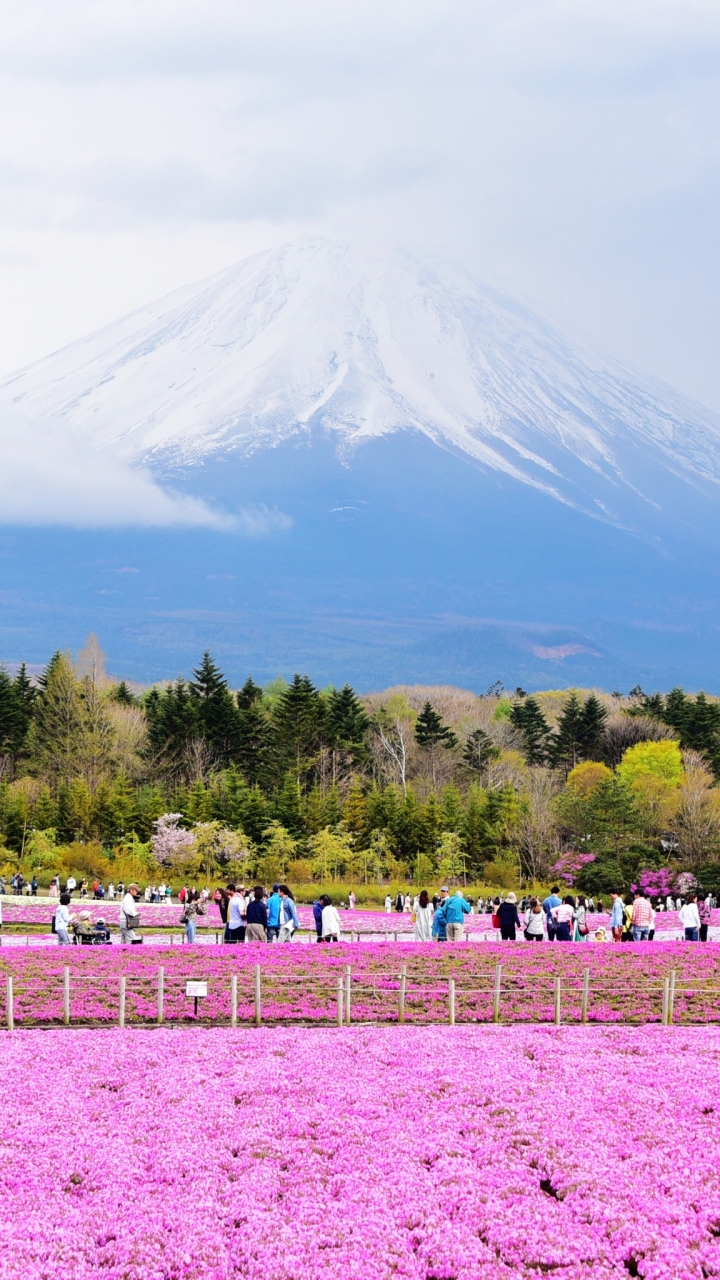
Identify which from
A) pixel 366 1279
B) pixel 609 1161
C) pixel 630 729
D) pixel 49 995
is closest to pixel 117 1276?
pixel 366 1279

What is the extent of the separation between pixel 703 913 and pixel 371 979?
26.4 meters

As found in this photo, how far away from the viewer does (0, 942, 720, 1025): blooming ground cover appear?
21188 millimetres

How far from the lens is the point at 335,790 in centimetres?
7431

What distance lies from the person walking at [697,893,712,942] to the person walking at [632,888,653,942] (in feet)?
5.86

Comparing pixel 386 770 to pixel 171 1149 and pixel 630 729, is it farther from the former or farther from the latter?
pixel 171 1149

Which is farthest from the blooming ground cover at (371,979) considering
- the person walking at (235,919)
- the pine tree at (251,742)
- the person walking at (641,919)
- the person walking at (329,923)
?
the pine tree at (251,742)

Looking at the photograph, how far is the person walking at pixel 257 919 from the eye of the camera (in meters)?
27.5

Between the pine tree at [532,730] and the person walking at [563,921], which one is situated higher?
the pine tree at [532,730]

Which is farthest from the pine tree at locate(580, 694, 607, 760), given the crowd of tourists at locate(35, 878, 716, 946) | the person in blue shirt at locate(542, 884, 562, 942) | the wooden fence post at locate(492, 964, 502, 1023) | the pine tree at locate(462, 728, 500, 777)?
the wooden fence post at locate(492, 964, 502, 1023)

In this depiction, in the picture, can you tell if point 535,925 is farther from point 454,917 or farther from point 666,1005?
point 666,1005

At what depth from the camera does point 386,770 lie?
91.1 meters

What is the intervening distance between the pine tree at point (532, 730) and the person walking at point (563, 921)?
2650 inches

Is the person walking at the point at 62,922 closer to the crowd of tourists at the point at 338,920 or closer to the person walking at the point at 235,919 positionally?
the crowd of tourists at the point at 338,920

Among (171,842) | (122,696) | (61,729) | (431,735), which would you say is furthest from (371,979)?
(122,696)
